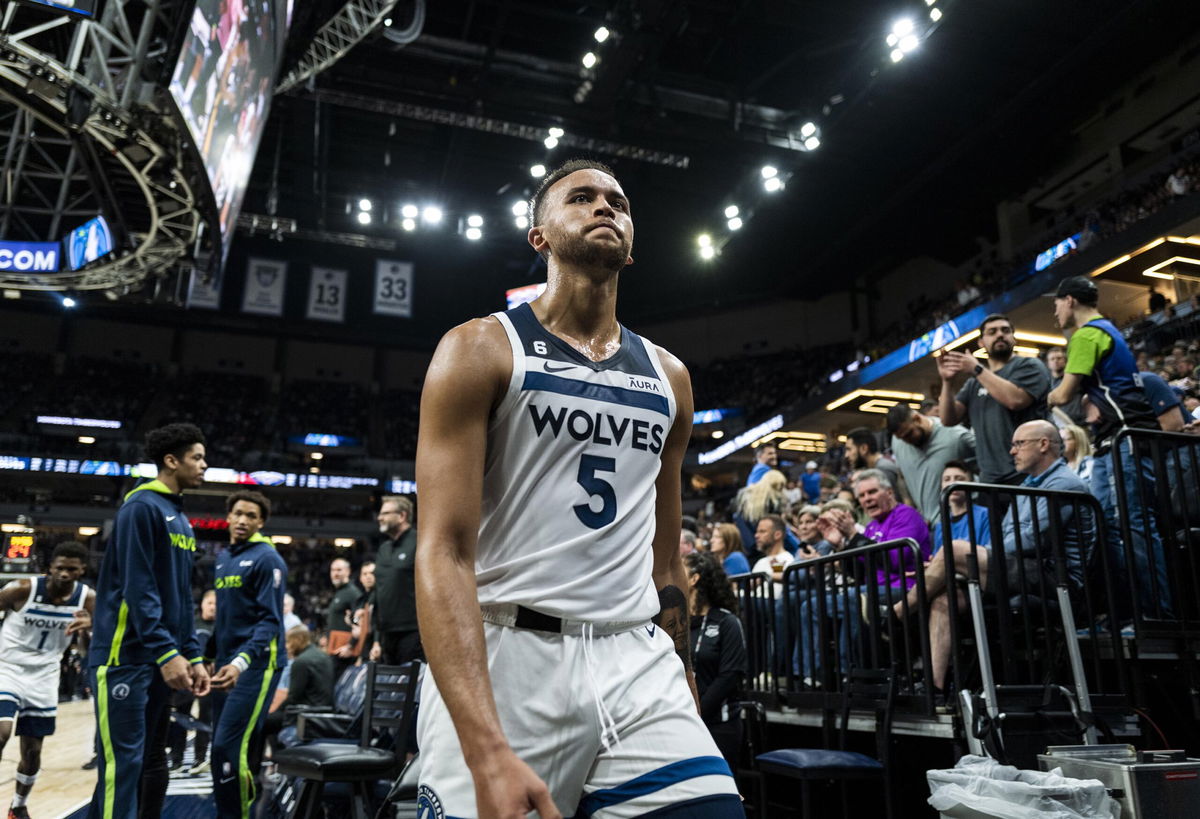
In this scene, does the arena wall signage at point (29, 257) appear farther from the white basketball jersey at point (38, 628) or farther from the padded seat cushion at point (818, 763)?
the padded seat cushion at point (818, 763)

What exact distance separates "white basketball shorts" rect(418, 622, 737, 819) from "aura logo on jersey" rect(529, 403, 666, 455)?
350mm

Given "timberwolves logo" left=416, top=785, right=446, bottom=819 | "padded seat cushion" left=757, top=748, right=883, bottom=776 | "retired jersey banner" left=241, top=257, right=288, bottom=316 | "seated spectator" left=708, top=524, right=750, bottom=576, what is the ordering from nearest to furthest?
"timberwolves logo" left=416, top=785, right=446, bottom=819, "padded seat cushion" left=757, top=748, right=883, bottom=776, "seated spectator" left=708, top=524, right=750, bottom=576, "retired jersey banner" left=241, top=257, right=288, bottom=316

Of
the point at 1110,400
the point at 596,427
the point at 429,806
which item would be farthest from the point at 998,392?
the point at 429,806

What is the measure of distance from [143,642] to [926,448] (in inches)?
174

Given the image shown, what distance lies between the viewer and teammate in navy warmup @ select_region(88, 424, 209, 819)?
3.78 m

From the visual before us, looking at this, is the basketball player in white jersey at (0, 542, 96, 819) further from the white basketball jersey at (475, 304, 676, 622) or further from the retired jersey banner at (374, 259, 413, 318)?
the retired jersey banner at (374, 259, 413, 318)

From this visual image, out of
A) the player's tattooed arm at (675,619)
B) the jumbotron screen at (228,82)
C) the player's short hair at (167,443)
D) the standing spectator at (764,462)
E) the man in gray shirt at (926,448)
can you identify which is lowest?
the player's tattooed arm at (675,619)

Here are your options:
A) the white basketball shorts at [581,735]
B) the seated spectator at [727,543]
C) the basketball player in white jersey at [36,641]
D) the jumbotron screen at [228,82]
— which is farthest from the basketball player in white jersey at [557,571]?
the jumbotron screen at [228,82]

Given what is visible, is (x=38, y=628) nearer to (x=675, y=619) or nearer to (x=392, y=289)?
(x=675, y=619)

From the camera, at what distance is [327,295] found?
86.7 feet

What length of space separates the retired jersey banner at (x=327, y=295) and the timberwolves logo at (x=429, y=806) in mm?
26321

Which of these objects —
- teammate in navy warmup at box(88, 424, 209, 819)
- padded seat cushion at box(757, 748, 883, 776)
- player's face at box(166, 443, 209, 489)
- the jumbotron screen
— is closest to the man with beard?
padded seat cushion at box(757, 748, 883, 776)

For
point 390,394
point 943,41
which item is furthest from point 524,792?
point 390,394

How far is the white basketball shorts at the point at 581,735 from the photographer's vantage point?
1355mm
